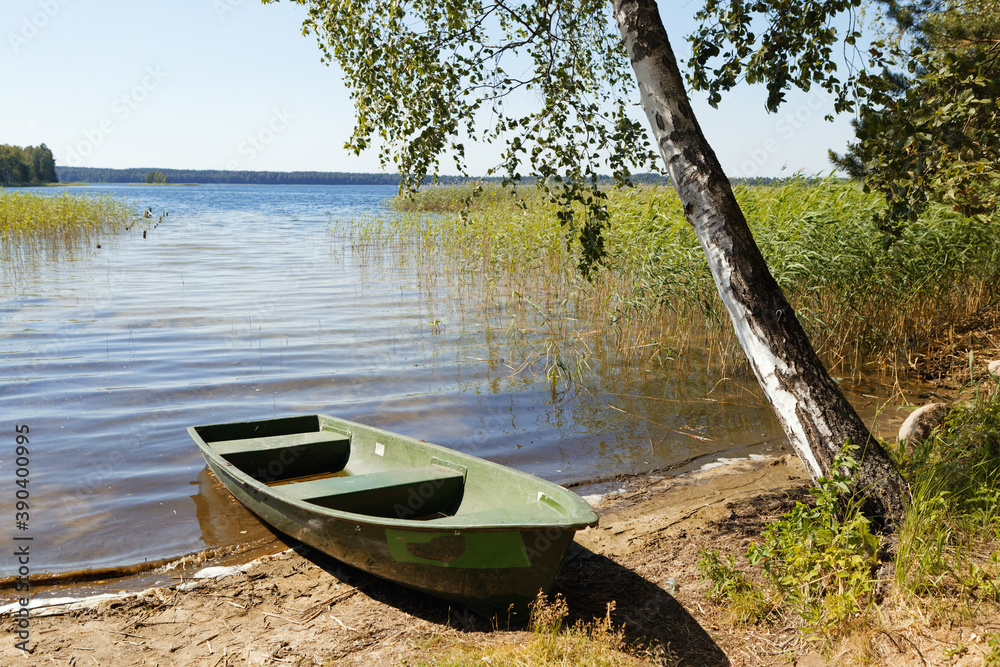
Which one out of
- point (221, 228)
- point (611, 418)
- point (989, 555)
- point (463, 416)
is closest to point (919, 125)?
point (989, 555)

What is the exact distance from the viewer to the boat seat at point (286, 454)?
5383mm

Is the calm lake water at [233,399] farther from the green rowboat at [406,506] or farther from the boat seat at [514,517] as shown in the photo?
the boat seat at [514,517]

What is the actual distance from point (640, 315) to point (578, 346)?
1220 mm

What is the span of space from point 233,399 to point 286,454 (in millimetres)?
2745

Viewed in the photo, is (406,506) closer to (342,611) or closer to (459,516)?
(342,611)

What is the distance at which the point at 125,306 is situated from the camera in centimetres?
1265

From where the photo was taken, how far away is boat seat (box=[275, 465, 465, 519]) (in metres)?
4.33

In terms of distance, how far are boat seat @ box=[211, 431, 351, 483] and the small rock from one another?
4.20 m

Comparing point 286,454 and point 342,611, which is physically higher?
point 286,454

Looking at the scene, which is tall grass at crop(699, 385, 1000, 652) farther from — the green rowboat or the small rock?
the green rowboat

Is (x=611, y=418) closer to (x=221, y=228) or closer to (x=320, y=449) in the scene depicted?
(x=320, y=449)

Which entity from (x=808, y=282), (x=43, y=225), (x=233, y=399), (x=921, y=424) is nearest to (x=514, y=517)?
(x=921, y=424)

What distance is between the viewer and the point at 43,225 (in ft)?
64.5

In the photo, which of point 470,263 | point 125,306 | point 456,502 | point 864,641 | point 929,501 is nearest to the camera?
point 864,641
